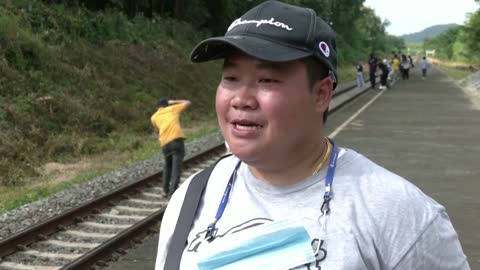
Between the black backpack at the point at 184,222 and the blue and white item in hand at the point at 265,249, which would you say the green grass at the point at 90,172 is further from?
the blue and white item in hand at the point at 265,249

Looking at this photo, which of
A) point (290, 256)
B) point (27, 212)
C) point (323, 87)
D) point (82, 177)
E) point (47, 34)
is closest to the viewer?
point (290, 256)

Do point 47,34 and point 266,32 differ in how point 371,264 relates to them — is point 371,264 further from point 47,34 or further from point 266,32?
point 47,34

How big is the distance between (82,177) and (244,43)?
35.6ft

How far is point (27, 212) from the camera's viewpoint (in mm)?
9188

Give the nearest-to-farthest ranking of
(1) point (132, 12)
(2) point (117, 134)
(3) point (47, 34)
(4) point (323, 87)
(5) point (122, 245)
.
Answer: (4) point (323, 87), (5) point (122, 245), (2) point (117, 134), (3) point (47, 34), (1) point (132, 12)

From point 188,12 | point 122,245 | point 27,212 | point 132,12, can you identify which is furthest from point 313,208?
point 188,12

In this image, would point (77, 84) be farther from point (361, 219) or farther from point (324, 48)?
point (361, 219)

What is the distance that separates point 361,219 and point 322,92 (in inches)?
14.9

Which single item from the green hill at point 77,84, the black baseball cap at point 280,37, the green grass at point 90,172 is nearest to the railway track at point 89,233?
the green grass at point 90,172

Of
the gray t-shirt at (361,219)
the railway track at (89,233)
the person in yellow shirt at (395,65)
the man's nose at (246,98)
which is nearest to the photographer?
the gray t-shirt at (361,219)

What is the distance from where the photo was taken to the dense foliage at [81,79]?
14.8m

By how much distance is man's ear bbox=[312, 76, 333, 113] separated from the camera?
71.6 inches

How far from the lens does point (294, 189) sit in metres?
1.81

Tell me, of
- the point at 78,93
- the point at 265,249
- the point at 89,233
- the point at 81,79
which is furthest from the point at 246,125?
the point at 81,79
